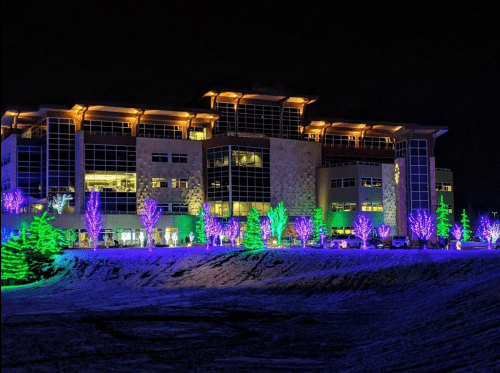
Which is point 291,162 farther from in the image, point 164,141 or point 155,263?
point 155,263

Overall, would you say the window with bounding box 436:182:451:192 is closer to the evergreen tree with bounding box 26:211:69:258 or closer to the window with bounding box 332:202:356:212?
the window with bounding box 332:202:356:212

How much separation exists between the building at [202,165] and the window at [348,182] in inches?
5.3

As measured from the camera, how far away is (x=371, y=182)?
8250cm

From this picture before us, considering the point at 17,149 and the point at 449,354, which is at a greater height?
the point at 17,149

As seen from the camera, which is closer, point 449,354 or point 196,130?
Result: point 449,354

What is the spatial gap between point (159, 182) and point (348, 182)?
941 inches

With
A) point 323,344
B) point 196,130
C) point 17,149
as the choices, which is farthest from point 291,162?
point 323,344

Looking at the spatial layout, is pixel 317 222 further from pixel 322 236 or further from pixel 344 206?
pixel 322 236

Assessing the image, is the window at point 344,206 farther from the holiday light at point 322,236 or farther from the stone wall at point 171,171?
the stone wall at point 171,171

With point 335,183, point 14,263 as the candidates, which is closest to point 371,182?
point 335,183

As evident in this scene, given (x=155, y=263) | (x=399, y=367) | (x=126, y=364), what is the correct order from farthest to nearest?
1. (x=155, y=263)
2. (x=126, y=364)
3. (x=399, y=367)

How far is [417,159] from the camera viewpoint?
82875 millimetres

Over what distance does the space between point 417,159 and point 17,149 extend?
50.3m

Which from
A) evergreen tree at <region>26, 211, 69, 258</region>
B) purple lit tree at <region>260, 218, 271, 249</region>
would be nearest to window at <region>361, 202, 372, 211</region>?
purple lit tree at <region>260, 218, 271, 249</region>
